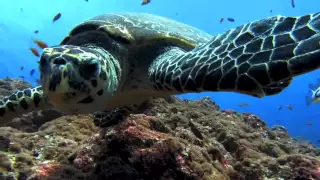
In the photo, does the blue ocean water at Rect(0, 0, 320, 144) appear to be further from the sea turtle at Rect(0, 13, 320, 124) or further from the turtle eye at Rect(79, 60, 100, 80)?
the turtle eye at Rect(79, 60, 100, 80)

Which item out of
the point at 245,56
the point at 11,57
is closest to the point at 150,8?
the point at 11,57

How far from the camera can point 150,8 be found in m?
98.6

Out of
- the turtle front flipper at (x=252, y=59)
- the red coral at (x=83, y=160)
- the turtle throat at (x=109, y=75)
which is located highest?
the turtle front flipper at (x=252, y=59)

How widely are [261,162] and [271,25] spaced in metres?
2.06

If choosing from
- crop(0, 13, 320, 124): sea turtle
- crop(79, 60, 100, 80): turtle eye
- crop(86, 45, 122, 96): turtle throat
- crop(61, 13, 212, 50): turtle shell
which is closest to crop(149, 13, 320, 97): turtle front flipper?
crop(0, 13, 320, 124): sea turtle

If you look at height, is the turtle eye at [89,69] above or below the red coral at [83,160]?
above

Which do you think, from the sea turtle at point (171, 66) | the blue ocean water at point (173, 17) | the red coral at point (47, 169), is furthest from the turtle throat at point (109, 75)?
the blue ocean water at point (173, 17)

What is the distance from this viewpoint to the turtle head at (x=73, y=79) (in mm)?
2773

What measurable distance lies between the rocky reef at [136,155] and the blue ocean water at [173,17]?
75951 millimetres

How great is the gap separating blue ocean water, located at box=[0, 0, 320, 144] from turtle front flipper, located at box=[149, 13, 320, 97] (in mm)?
77117

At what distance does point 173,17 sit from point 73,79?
9775 centimetres

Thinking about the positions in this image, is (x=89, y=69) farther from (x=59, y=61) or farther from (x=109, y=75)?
(x=109, y=75)

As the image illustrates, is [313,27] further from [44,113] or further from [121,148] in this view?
[44,113]

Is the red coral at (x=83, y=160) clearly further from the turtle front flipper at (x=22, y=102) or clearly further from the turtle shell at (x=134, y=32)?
the turtle shell at (x=134, y=32)
